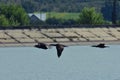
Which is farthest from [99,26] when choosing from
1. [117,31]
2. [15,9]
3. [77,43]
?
[15,9]

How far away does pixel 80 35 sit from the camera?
114625mm

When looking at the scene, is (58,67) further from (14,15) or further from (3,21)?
(14,15)

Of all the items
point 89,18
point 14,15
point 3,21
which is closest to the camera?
point 89,18

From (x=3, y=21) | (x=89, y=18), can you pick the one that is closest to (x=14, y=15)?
(x=3, y=21)

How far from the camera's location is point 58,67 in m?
75.9

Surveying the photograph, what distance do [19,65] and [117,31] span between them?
42615 mm

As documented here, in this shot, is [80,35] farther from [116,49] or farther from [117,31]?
[116,49]

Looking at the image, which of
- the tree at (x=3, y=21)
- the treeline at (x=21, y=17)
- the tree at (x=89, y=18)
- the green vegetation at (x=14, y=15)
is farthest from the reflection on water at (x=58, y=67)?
the green vegetation at (x=14, y=15)

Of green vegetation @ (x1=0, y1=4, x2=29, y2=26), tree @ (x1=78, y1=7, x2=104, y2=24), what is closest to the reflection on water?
tree @ (x1=78, y1=7, x2=104, y2=24)

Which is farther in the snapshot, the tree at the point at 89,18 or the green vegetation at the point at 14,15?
the green vegetation at the point at 14,15

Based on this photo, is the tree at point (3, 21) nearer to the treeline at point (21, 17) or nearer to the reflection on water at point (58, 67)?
the treeline at point (21, 17)

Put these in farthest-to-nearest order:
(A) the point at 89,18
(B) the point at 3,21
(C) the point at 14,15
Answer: (C) the point at 14,15 → (B) the point at 3,21 → (A) the point at 89,18

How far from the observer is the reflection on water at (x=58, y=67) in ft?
218

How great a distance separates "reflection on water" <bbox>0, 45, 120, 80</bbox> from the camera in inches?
2611
